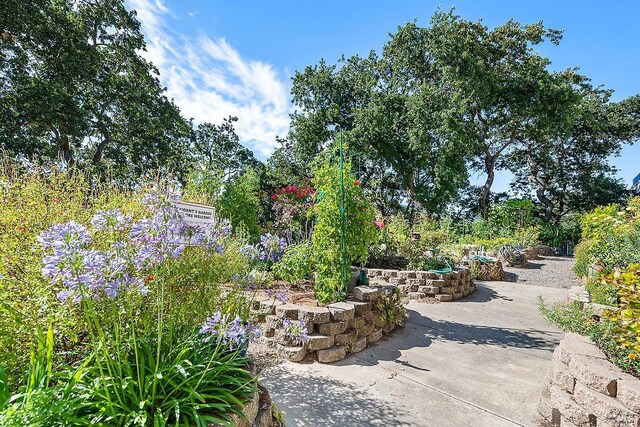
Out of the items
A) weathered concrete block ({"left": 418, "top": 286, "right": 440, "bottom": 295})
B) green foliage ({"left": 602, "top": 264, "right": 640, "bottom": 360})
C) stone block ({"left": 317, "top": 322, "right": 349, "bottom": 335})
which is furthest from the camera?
weathered concrete block ({"left": 418, "top": 286, "right": 440, "bottom": 295})

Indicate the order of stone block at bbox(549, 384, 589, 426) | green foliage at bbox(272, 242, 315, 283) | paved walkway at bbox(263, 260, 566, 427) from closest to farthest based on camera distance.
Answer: stone block at bbox(549, 384, 589, 426)
paved walkway at bbox(263, 260, 566, 427)
green foliage at bbox(272, 242, 315, 283)

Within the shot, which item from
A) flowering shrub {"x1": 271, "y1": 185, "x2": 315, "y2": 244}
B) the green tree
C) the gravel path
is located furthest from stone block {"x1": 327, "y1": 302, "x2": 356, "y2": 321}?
the green tree

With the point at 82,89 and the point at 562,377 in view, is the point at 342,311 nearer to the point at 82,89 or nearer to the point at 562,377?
the point at 562,377

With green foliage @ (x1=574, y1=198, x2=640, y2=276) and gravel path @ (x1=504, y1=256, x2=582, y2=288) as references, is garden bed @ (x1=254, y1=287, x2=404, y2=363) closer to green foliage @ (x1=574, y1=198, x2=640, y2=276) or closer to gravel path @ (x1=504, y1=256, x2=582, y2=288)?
green foliage @ (x1=574, y1=198, x2=640, y2=276)

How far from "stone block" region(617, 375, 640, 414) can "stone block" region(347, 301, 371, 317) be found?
2156 mm

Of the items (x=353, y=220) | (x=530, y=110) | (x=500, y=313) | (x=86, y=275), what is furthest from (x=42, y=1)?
(x=530, y=110)

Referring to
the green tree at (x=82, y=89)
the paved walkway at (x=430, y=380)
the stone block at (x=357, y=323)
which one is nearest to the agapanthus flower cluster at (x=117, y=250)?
the paved walkway at (x=430, y=380)

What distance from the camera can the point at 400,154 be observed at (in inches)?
579

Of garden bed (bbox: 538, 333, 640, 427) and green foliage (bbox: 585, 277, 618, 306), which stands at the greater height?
green foliage (bbox: 585, 277, 618, 306)

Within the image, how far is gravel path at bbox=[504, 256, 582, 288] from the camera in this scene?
7.25 metres

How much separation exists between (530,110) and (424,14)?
6.27 m

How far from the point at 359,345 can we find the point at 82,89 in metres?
12.3

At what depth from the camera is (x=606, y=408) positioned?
169cm

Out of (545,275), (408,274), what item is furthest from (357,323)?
(545,275)
